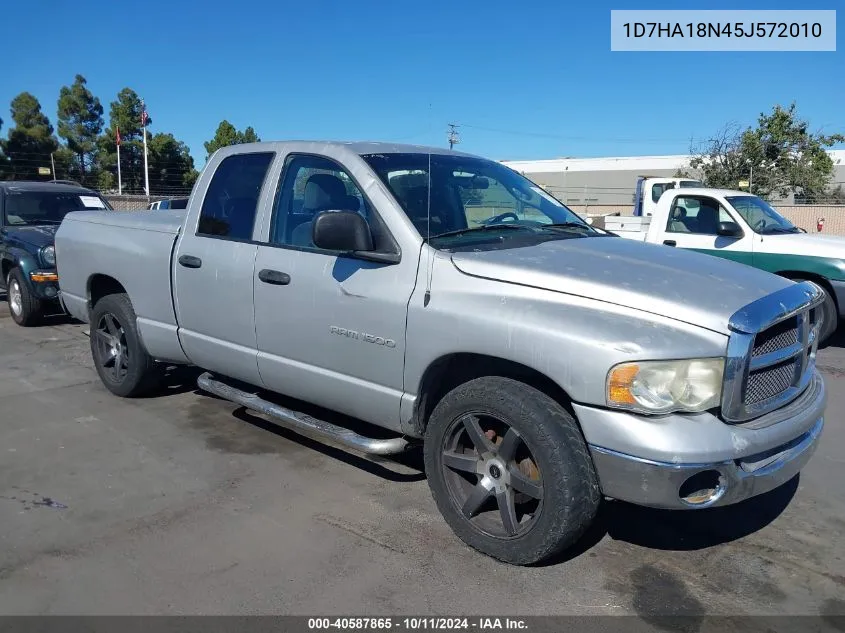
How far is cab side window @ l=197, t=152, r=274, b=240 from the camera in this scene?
4.43 meters

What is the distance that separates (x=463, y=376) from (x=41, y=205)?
28.1 feet

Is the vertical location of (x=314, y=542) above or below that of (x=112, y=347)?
below

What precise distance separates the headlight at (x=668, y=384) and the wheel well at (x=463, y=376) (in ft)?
1.09

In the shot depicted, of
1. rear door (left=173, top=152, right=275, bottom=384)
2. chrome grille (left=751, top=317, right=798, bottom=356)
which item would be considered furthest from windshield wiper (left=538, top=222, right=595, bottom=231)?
rear door (left=173, top=152, right=275, bottom=384)

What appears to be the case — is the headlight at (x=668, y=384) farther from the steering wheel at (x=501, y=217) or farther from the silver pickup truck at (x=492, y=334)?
the steering wheel at (x=501, y=217)

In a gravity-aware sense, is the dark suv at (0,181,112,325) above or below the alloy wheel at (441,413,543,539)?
above

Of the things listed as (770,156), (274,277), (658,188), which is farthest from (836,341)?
(770,156)

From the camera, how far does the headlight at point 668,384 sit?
273cm

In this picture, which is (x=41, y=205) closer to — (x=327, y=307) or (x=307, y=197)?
(x=307, y=197)

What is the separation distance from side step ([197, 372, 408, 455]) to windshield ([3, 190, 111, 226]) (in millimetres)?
6303

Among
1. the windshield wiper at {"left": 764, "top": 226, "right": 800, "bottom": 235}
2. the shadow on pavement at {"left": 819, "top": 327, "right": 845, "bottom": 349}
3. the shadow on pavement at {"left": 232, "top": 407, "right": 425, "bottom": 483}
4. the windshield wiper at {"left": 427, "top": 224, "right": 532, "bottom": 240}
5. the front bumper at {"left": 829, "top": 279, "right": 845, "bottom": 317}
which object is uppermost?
the windshield wiper at {"left": 427, "top": 224, "right": 532, "bottom": 240}

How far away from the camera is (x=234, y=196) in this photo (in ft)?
15.1

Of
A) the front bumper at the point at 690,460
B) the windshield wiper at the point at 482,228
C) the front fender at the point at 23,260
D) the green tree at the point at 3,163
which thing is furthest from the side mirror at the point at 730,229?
the green tree at the point at 3,163

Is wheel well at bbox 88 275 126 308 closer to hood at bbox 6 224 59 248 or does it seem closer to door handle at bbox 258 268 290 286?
door handle at bbox 258 268 290 286
